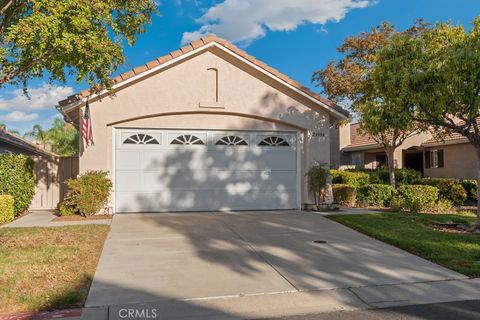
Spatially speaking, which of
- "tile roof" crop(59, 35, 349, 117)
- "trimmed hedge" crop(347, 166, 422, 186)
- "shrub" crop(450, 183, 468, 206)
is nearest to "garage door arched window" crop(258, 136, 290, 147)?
"tile roof" crop(59, 35, 349, 117)

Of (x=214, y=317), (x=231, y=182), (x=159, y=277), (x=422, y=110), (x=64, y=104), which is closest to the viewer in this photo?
(x=214, y=317)

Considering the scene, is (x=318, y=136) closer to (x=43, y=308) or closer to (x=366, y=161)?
(x=43, y=308)

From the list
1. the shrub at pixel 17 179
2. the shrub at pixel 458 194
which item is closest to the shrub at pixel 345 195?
the shrub at pixel 458 194

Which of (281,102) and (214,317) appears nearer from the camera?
(214,317)

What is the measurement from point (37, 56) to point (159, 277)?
14.8ft

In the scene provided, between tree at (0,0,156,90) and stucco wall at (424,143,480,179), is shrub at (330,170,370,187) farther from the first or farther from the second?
tree at (0,0,156,90)

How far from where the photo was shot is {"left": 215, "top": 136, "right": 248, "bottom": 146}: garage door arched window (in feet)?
43.0

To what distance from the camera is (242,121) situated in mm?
13219

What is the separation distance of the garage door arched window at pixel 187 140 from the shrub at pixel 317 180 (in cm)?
367

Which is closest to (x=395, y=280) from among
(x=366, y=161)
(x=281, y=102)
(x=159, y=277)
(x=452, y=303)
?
(x=452, y=303)

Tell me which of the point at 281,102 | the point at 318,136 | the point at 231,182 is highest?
the point at 281,102

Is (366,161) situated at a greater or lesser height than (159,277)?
greater

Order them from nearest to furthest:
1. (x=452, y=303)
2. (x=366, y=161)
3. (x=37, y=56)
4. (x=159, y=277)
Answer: (x=452, y=303)
(x=159, y=277)
(x=37, y=56)
(x=366, y=161)

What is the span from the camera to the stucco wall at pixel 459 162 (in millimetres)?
21167
